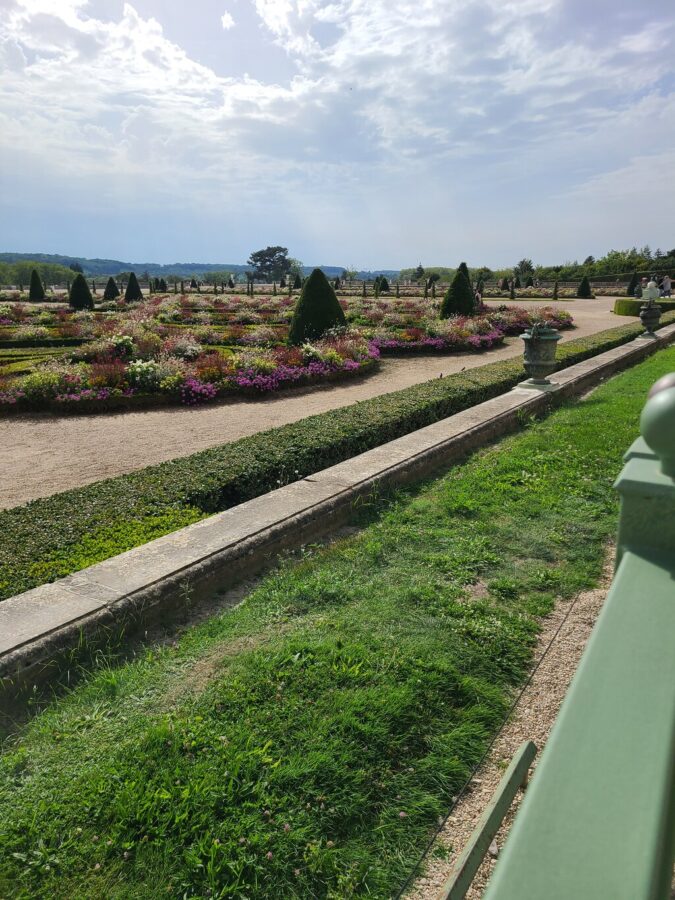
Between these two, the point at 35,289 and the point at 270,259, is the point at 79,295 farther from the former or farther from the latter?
the point at 270,259

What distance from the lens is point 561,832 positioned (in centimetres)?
63

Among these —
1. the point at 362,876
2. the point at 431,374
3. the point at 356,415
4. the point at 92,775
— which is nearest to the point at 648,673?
the point at 362,876

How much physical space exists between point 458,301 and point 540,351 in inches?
417

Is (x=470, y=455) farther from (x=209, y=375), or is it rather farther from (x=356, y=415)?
(x=209, y=375)

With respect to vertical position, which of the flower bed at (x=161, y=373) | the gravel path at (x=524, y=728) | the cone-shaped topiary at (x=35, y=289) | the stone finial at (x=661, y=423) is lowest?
the gravel path at (x=524, y=728)

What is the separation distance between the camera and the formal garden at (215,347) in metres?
8.97

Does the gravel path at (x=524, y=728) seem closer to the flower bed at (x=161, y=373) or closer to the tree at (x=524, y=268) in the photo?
the flower bed at (x=161, y=373)

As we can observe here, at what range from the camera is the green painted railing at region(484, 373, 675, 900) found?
1.96 feet

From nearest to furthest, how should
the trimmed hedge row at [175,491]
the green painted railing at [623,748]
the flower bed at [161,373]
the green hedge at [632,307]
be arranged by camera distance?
1. the green painted railing at [623,748]
2. the trimmed hedge row at [175,491]
3. the flower bed at [161,373]
4. the green hedge at [632,307]

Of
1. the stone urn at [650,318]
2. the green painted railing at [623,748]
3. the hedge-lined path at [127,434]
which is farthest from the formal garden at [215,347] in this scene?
the green painted railing at [623,748]

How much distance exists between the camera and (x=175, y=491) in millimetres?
4273

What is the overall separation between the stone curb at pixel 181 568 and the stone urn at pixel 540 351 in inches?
132

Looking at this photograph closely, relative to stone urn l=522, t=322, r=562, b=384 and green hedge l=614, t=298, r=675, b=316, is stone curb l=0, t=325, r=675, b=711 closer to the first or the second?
stone urn l=522, t=322, r=562, b=384

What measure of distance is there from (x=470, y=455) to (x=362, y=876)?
4.52m
